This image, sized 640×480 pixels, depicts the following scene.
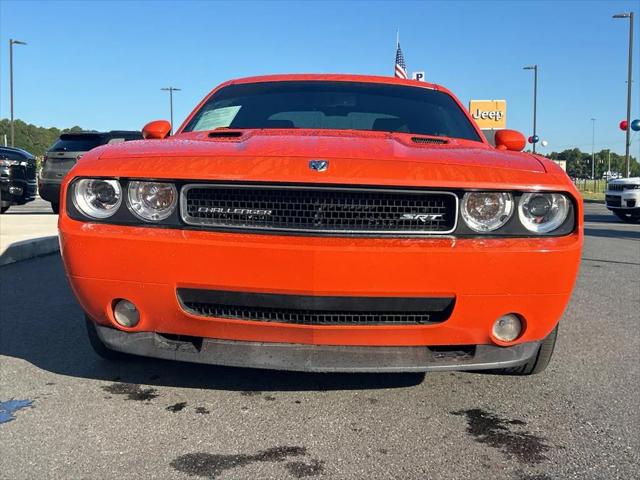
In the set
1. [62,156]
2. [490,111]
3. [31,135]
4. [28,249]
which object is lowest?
[28,249]

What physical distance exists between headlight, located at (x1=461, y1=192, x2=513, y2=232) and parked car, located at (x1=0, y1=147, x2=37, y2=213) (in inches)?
437

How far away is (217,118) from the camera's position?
12.5ft

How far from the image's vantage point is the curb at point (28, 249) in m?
6.80

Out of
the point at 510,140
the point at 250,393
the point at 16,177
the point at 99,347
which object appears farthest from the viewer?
the point at 16,177

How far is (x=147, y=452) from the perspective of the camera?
7.64 ft

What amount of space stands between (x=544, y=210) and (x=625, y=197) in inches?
586

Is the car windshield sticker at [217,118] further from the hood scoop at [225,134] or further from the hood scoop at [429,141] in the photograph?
the hood scoop at [429,141]

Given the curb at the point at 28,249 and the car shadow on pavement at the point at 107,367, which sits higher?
the curb at the point at 28,249

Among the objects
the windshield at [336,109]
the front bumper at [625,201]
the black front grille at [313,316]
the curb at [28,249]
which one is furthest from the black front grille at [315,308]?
the front bumper at [625,201]

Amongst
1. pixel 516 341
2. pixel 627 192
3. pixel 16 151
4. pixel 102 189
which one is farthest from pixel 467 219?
pixel 627 192

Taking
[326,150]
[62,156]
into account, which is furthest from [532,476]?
[62,156]

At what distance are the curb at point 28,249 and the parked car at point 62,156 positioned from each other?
438cm

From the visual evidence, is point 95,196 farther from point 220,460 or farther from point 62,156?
point 62,156

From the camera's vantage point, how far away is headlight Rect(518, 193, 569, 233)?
7.99 feet
